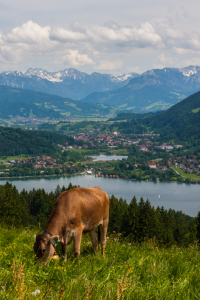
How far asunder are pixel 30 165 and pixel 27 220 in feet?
305

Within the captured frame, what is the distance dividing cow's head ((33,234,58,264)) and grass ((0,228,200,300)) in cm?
11

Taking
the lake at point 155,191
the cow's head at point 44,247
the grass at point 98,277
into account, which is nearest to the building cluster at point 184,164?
the lake at point 155,191

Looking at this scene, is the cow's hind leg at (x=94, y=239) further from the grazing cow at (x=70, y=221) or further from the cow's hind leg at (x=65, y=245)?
the cow's hind leg at (x=65, y=245)

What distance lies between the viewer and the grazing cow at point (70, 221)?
4488 millimetres

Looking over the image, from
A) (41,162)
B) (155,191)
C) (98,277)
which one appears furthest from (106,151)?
(98,277)

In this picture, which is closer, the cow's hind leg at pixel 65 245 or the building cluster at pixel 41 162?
the cow's hind leg at pixel 65 245

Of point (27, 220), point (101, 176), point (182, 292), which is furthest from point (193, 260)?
point (101, 176)

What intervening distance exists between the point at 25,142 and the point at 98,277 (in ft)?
573

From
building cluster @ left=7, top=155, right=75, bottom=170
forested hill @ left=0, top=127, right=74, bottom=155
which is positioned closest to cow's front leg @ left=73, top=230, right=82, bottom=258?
building cluster @ left=7, top=155, right=75, bottom=170

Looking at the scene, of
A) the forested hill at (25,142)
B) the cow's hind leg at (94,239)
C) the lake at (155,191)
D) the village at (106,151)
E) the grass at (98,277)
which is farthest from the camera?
the forested hill at (25,142)

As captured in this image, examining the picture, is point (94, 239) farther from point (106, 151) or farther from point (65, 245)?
point (106, 151)

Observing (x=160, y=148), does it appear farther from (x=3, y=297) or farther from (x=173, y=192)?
(x=3, y=297)

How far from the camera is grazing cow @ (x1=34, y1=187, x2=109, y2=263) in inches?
177

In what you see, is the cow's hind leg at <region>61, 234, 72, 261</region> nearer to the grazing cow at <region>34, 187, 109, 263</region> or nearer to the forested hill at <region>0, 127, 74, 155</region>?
the grazing cow at <region>34, 187, 109, 263</region>
